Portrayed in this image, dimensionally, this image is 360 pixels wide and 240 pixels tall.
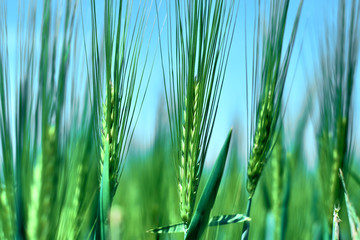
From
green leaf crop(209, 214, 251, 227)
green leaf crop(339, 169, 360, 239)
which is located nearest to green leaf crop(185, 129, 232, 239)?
green leaf crop(209, 214, 251, 227)

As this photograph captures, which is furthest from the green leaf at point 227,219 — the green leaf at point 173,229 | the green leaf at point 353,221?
the green leaf at point 353,221

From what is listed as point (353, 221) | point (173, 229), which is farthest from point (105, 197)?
point (353, 221)

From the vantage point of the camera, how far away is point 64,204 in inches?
29.1

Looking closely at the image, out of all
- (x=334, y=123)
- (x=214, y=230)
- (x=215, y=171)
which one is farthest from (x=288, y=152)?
(x=215, y=171)

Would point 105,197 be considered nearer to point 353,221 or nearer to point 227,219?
point 227,219

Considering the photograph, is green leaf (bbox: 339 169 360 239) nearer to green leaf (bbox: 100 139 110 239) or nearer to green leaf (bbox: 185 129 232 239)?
green leaf (bbox: 185 129 232 239)

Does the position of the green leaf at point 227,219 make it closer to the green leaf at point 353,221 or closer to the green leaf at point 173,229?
the green leaf at point 173,229

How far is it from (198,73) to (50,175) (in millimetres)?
293

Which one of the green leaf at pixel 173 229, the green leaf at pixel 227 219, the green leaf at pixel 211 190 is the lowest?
the green leaf at pixel 173 229

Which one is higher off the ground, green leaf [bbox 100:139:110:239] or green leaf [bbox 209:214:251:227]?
green leaf [bbox 100:139:110:239]

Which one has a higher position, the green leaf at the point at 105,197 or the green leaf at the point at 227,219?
the green leaf at the point at 105,197

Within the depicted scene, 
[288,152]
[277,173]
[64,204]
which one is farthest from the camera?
[288,152]

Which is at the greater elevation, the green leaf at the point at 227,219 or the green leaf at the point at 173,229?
the green leaf at the point at 227,219

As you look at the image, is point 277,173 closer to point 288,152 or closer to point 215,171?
point 288,152
